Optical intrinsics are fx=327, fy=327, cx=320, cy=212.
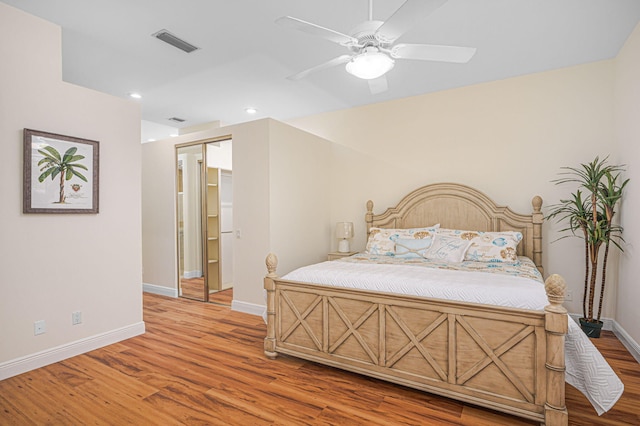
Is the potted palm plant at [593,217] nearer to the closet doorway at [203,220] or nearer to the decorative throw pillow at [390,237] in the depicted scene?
the decorative throw pillow at [390,237]

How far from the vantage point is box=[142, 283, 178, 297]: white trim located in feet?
16.2

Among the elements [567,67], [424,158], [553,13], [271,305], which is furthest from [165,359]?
[567,67]

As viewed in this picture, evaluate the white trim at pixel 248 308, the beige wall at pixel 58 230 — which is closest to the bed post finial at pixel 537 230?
the white trim at pixel 248 308

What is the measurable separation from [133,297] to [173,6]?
8.96 ft

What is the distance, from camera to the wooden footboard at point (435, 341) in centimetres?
185

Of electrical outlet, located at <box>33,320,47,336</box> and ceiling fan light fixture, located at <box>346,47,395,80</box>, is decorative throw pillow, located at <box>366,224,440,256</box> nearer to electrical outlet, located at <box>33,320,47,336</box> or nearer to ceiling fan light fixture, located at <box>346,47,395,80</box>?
ceiling fan light fixture, located at <box>346,47,395,80</box>

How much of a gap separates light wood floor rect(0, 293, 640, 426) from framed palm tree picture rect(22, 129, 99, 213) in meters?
1.33

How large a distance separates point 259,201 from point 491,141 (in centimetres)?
293

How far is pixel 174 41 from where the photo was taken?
3.01 metres

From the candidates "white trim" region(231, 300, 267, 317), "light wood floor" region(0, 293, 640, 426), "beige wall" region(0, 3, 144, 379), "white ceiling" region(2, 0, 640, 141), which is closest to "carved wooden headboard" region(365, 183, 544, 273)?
"light wood floor" region(0, 293, 640, 426)

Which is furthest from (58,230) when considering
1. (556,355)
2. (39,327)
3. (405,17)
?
(556,355)

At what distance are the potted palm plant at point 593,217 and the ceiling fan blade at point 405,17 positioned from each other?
2579mm

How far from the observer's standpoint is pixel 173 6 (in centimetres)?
251

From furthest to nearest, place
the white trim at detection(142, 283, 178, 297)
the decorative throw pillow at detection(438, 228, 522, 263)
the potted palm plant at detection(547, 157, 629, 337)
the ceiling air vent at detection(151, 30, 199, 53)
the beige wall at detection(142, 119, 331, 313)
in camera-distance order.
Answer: the white trim at detection(142, 283, 178, 297)
the beige wall at detection(142, 119, 331, 313)
the decorative throw pillow at detection(438, 228, 522, 263)
the potted palm plant at detection(547, 157, 629, 337)
the ceiling air vent at detection(151, 30, 199, 53)
